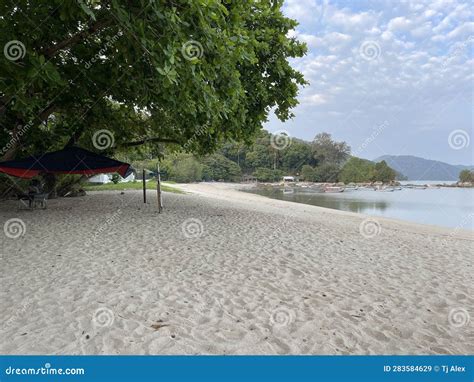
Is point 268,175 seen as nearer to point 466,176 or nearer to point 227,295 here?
point 466,176

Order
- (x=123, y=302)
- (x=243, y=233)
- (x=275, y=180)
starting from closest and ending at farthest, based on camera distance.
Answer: (x=123, y=302) → (x=243, y=233) → (x=275, y=180)

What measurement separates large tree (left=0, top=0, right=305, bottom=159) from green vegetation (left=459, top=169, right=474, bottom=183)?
2790 inches

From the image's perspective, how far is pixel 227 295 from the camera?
160 inches

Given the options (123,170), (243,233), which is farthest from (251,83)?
(123,170)

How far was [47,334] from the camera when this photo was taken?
9.86ft

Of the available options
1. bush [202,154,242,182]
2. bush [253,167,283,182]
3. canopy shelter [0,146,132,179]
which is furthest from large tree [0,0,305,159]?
bush [253,167,283,182]

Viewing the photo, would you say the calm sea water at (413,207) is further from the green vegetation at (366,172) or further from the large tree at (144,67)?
the green vegetation at (366,172)

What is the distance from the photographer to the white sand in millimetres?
2975

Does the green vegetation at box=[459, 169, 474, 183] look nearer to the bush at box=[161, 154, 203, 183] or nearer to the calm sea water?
the calm sea water

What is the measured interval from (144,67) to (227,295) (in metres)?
4.92

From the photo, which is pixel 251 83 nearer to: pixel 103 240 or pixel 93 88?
pixel 93 88

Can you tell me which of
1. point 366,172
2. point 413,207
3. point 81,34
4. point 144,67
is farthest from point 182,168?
point 81,34

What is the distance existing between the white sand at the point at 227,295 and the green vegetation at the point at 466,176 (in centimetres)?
7149
